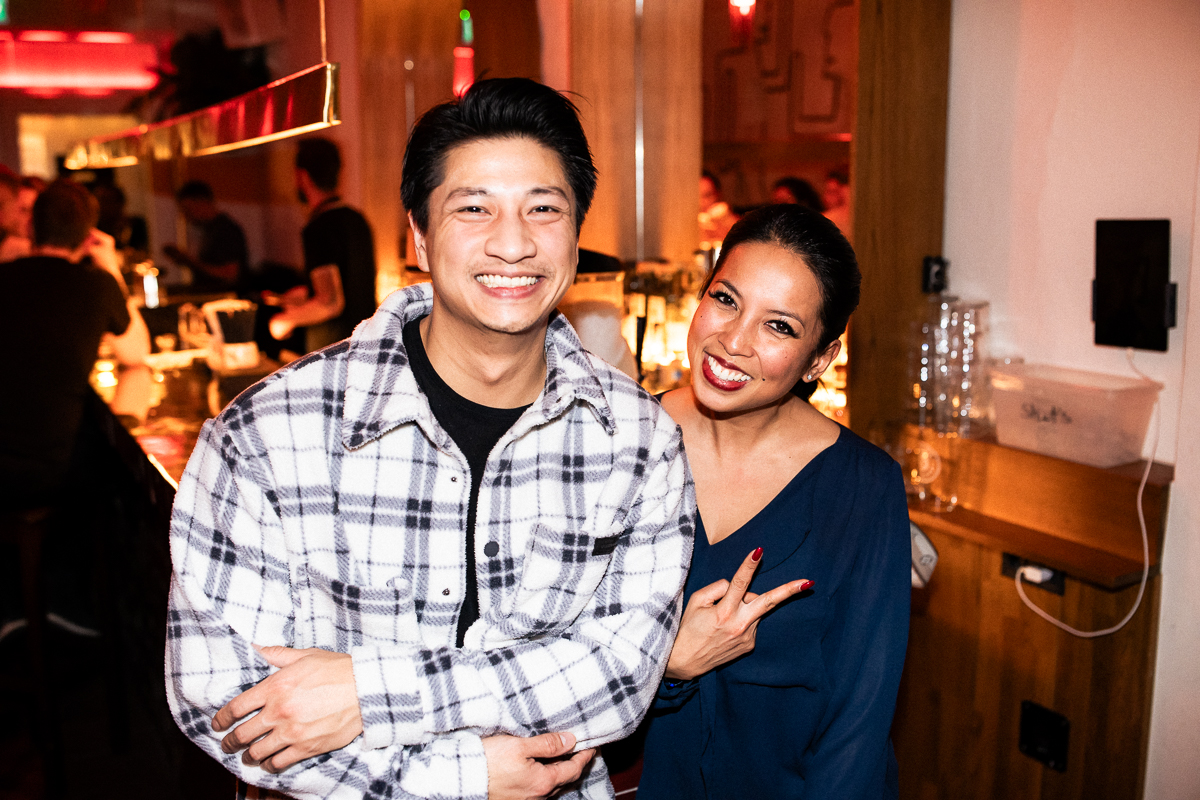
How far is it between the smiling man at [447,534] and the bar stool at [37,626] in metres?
1.87

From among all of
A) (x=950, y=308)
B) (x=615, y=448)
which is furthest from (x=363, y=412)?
(x=950, y=308)

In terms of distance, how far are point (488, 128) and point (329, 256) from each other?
307 centimetres

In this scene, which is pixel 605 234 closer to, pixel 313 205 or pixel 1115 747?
pixel 313 205

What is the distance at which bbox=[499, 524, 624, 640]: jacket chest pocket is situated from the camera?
49.2 inches

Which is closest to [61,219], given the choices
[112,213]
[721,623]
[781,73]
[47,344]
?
[47,344]

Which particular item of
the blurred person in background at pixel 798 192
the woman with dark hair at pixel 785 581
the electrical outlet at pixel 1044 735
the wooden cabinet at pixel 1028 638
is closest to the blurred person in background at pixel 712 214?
the blurred person in background at pixel 798 192

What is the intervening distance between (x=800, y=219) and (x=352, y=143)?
5414 millimetres

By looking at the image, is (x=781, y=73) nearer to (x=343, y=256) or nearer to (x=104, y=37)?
(x=343, y=256)

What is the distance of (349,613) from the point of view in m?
1.22

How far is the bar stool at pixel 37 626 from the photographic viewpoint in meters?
2.68

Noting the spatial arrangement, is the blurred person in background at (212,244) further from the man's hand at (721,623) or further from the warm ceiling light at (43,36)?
the man's hand at (721,623)

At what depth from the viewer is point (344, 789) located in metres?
1.15

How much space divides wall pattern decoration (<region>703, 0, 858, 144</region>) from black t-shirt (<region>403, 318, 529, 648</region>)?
5.02 meters

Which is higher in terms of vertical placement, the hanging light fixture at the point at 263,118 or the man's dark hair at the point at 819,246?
the hanging light fixture at the point at 263,118
